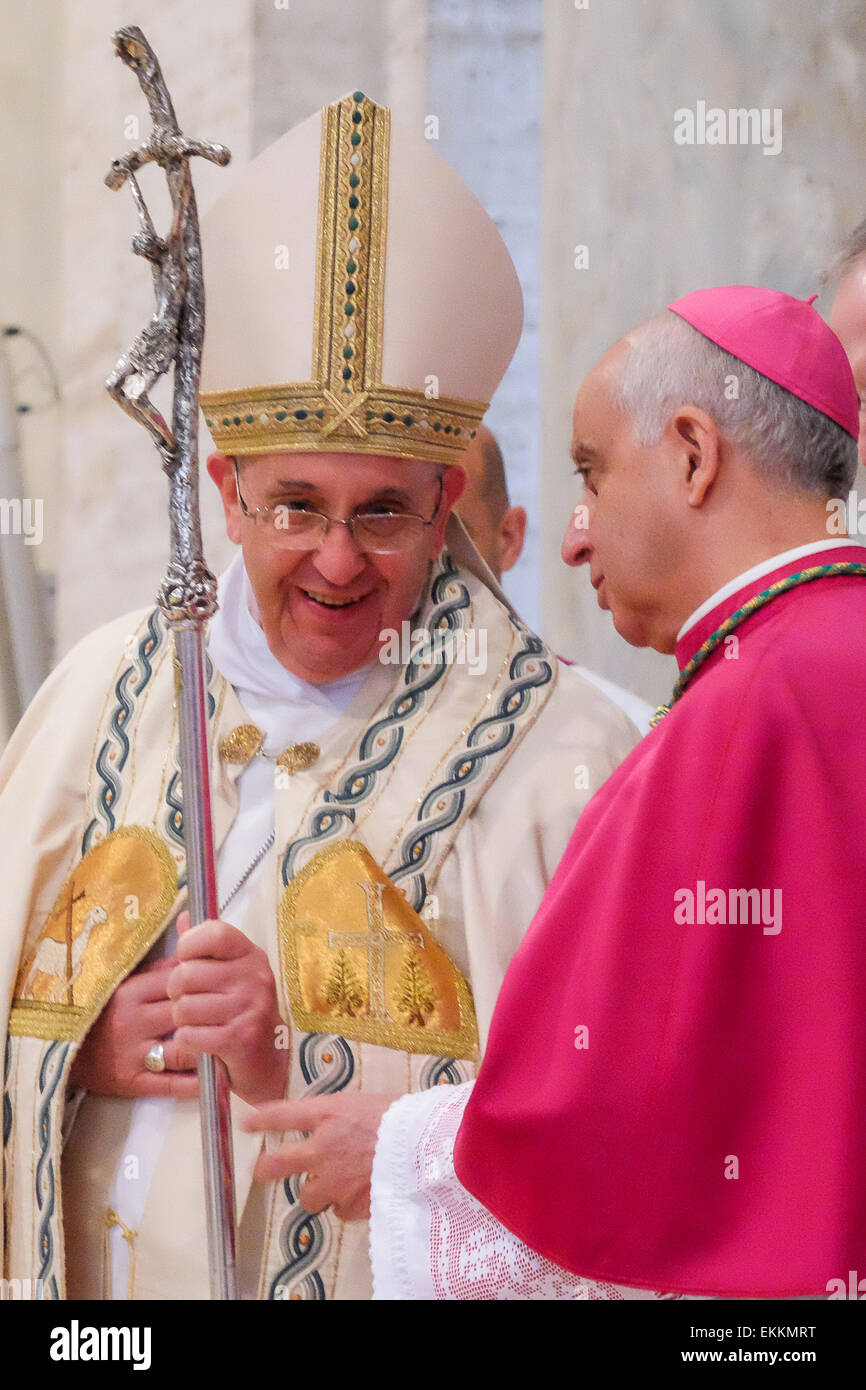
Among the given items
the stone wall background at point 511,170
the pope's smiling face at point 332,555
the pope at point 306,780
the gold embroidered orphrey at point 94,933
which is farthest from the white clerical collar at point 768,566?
the stone wall background at point 511,170

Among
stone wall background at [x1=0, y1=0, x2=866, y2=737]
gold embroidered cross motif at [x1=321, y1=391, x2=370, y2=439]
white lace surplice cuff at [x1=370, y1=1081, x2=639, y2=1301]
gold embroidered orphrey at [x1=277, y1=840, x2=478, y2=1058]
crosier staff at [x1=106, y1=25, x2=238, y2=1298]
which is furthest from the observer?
stone wall background at [x1=0, y1=0, x2=866, y2=737]

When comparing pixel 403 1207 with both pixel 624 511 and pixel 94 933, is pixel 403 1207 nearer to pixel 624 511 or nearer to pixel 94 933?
pixel 94 933

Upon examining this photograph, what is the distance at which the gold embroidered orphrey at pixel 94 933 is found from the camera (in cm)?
276

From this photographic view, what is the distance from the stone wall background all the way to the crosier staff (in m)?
1.34

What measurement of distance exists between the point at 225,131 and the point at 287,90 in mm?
190

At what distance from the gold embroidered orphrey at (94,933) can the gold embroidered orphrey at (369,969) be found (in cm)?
24

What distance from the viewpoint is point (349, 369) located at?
284cm

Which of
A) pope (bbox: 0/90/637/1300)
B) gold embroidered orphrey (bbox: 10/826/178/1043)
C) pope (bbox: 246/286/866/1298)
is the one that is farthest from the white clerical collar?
gold embroidered orphrey (bbox: 10/826/178/1043)

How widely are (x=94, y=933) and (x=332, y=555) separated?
2.56 ft

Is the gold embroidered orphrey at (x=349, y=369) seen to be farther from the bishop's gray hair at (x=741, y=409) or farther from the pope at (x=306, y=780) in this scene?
the bishop's gray hair at (x=741, y=409)

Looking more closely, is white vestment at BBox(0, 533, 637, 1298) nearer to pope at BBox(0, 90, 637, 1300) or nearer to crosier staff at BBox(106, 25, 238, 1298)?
pope at BBox(0, 90, 637, 1300)

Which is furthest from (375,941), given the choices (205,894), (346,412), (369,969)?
(346,412)

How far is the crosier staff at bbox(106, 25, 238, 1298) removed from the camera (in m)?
2.43
